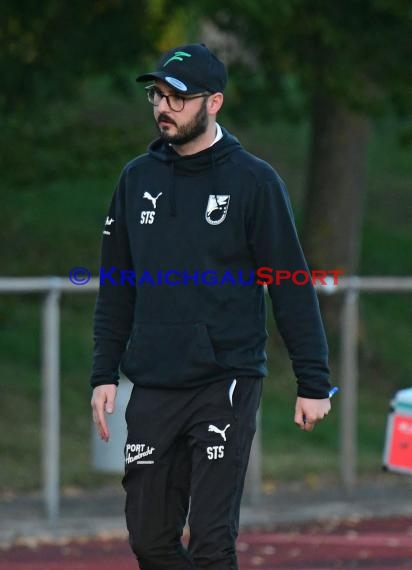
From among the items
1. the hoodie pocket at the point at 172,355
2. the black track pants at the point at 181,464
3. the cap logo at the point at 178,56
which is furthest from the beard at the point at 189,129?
the black track pants at the point at 181,464

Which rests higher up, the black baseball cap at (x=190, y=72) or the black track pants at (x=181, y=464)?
the black baseball cap at (x=190, y=72)

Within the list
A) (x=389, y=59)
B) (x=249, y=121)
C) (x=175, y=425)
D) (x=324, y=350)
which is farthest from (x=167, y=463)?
(x=249, y=121)

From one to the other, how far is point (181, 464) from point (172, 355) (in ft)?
1.25

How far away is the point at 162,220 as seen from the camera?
5762 mm

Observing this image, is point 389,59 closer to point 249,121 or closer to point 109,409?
point 249,121

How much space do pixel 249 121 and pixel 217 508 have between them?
14.6 meters

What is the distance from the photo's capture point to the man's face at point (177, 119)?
18.7 feet

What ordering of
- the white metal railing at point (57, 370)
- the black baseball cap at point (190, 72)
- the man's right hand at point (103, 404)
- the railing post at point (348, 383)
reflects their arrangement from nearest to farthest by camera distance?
1. the black baseball cap at point (190, 72)
2. the man's right hand at point (103, 404)
3. the white metal railing at point (57, 370)
4. the railing post at point (348, 383)

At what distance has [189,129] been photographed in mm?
5723

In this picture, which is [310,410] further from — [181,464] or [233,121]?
[233,121]

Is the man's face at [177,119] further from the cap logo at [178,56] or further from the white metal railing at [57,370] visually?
the white metal railing at [57,370]

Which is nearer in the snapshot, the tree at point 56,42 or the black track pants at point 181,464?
the black track pants at point 181,464

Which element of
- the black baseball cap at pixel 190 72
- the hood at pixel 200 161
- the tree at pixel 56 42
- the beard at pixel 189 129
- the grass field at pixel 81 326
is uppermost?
the tree at pixel 56 42

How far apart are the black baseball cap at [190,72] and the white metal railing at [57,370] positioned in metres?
4.63
